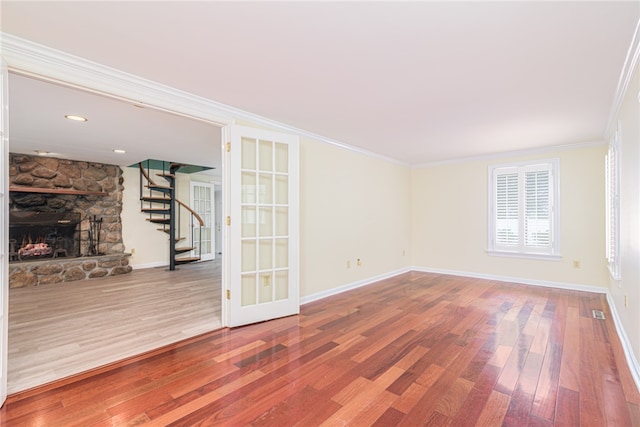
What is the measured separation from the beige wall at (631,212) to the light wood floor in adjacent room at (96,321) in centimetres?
361

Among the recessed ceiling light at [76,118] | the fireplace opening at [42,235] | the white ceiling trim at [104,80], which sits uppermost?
the recessed ceiling light at [76,118]

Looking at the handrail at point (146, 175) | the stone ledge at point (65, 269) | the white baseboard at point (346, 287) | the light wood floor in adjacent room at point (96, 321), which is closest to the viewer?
the light wood floor in adjacent room at point (96, 321)

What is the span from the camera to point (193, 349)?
260 cm

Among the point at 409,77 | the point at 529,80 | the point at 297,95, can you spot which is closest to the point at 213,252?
the point at 297,95

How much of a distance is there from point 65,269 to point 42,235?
992mm

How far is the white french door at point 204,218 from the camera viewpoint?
799cm

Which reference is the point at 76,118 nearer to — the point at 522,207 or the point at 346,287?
the point at 346,287

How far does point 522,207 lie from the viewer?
16.7ft

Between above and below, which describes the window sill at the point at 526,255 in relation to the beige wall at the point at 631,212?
below

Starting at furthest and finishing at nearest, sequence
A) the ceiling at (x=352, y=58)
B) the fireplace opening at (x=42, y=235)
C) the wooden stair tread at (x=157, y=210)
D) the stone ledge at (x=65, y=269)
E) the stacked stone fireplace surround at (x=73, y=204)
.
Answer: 1. the wooden stair tread at (x=157, y=210)
2. the fireplace opening at (x=42, y=235)
3. the stacked stone fireplace surround at (x=73, y=204)
4. the stone ledge at (x=65, y=269)
5. the ceiling at (x=352, y=58)

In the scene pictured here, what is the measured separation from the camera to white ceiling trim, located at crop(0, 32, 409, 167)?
1.94m

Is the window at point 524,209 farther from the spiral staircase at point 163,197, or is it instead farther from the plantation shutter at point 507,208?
the spiral staircase at point 163,197

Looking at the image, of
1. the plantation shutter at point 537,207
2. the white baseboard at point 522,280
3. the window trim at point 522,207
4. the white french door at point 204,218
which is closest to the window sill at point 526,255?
Answer: the window trim at point 522,207

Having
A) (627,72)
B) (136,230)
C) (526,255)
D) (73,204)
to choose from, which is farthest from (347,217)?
Result: (73,204)
